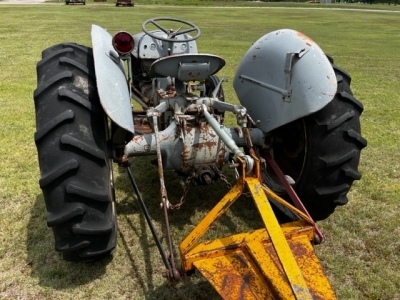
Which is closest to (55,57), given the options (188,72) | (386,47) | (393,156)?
(188,72)

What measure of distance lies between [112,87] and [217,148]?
86cm

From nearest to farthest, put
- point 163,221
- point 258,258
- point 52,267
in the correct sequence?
point 258,258 < point 52,267 < point 163,221

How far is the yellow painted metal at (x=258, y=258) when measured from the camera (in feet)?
7.20

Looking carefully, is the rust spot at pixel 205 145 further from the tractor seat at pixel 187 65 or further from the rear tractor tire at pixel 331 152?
the rear tractor tire at pixel 331 152

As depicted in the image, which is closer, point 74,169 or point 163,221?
point 74,169

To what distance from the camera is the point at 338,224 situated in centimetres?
362

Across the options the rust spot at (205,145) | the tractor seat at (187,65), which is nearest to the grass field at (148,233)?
the rust spot at (205,145)

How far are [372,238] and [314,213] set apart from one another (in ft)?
1.83

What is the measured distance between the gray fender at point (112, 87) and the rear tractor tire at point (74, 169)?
0.12 metres

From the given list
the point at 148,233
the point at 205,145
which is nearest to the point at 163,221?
the point at 148,233

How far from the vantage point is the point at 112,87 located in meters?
2.84

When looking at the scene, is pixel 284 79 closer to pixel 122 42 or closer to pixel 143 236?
pixel 122 42

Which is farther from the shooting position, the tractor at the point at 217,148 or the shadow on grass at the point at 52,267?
the shadow on grass at the point at 52,267

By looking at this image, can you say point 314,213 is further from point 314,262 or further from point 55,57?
point 55,57
